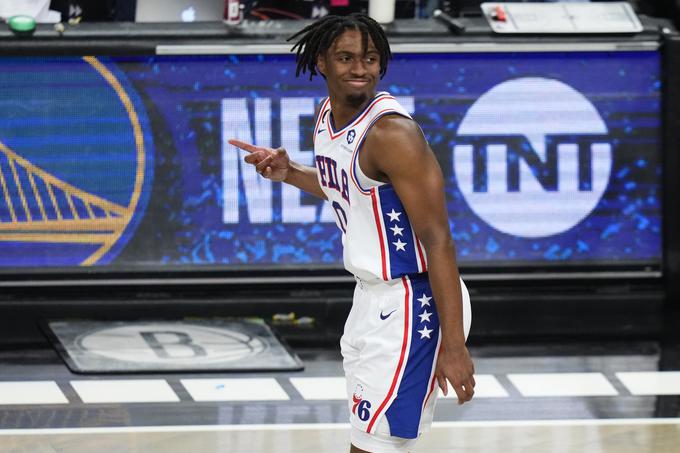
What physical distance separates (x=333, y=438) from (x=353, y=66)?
2.19m

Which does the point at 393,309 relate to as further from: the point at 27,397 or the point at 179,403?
the point at 27,397

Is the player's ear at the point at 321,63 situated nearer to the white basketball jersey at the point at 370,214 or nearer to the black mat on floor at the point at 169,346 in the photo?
the white basketball jersey at the point at 370,214

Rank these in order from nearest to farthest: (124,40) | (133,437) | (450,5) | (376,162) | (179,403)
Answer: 1. (376,162)
2. (133,437)
3. (179,403)
4. (124,40)
5. (450,5)

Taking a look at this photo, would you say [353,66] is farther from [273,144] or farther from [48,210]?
[48,210]

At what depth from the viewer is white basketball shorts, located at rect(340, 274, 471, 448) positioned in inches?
155

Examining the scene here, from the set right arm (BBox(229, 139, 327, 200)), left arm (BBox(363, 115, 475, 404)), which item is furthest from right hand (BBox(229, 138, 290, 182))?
left arm (BBox(363, 115, 475, 404))

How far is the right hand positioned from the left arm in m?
0.76

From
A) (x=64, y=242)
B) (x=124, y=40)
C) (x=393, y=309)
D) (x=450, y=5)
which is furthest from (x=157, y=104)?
(x=393, y=309)

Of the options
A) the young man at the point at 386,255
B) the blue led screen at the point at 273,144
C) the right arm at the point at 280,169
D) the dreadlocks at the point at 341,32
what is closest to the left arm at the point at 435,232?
the young man at the point at 386,255

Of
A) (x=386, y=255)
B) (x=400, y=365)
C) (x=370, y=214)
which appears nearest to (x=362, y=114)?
(x=370, y=214)

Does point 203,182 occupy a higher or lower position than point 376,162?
lower

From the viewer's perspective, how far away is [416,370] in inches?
155

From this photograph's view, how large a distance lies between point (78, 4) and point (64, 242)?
4.78ft

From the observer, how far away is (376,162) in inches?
152
